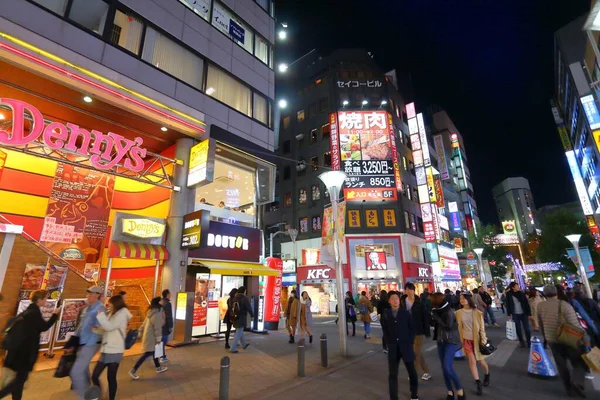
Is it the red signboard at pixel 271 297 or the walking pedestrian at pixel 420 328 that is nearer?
the walking pedestrian at pixel 420 328

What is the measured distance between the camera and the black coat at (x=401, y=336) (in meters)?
5.26

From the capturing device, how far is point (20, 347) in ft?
14.4

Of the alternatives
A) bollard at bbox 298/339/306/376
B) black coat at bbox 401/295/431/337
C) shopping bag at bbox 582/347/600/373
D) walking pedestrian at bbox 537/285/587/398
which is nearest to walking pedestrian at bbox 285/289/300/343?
bollard at bbox 298/339/306/376

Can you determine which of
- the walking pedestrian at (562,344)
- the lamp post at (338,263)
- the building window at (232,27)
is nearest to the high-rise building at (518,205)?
the building window at (232,27)

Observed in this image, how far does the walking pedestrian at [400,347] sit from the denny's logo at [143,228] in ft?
29.7

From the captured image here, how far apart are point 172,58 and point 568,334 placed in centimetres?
1505

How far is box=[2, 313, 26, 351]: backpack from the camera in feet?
14.3

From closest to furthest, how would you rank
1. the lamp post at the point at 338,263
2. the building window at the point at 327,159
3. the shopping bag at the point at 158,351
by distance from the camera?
the shopping bag at the point at 158,351
the lamp post at the point at 338,263
the building window at the point at 327,159

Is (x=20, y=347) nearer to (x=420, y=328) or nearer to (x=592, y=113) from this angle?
(x=420, y=328)

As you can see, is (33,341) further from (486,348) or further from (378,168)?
(378,168)

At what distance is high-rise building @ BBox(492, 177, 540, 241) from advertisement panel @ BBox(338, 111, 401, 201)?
8505 centimetres

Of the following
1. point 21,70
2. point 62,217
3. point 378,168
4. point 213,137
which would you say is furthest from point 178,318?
point 378,168

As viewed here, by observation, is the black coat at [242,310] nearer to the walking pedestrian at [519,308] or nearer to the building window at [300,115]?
the walking pedestrian at [519,308]

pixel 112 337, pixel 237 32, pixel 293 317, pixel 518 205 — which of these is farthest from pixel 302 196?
pixel 518 205
